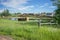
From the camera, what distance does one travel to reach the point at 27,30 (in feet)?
7.16

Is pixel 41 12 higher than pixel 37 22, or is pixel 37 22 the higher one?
pixel 41 12

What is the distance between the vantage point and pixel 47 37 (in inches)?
83.6

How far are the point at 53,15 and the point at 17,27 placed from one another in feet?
1.94

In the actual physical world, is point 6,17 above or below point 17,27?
above

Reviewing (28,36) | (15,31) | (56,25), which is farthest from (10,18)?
(56,25)

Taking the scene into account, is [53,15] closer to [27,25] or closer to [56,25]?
[56,25]

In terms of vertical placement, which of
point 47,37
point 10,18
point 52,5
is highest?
point 52,5

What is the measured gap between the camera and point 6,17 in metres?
2.22

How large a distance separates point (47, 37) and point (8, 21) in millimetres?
653

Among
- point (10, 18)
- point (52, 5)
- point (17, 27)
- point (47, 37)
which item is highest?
point (52, 5)

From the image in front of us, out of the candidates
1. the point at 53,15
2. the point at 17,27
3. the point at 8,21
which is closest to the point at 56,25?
the point at 53,15

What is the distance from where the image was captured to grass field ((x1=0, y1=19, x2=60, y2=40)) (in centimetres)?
214

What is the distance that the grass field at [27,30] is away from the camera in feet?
7.01

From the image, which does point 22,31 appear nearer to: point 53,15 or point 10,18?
point 10,18
